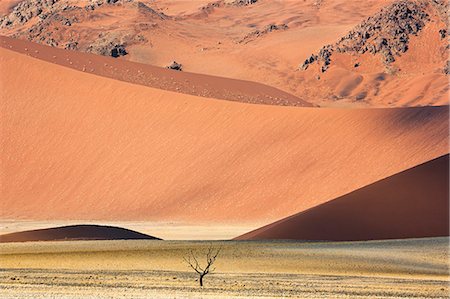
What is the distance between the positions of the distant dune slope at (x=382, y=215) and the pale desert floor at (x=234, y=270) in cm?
206

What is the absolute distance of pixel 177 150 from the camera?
5856 centimetres

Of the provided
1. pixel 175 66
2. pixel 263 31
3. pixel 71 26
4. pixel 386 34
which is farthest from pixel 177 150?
pixel 263 31

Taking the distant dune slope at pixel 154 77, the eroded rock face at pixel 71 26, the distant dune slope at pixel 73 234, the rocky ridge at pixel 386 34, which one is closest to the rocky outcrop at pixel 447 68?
the rocky ridge at pixel 386 34

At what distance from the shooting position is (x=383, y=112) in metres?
57.2

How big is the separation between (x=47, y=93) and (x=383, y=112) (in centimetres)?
2062

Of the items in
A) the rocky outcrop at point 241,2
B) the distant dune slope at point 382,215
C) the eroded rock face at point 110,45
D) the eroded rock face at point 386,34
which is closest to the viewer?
the distant dune slope at point 382,215

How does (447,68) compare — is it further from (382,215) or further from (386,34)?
(382,215)

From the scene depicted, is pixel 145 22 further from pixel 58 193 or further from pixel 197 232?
pixel 197 232

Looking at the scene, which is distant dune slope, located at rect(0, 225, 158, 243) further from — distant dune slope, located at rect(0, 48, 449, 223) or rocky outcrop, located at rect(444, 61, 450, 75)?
rocky outcrop, located at rect(444, 61, 450, 75)

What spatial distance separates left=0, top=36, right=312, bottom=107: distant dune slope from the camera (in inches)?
2630

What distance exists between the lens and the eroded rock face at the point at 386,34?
3841 inches

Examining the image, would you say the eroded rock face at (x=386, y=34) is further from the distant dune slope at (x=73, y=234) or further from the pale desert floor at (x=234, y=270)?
the pale desert floor at (x=234, y=270)

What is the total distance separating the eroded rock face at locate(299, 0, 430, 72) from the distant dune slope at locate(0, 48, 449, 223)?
131ft

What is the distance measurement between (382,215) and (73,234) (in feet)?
41.2
